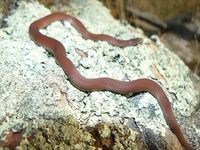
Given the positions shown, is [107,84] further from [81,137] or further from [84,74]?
[81,137]

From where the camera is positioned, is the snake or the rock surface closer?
the rock surface

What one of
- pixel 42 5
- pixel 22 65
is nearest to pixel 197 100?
pixel 22 65

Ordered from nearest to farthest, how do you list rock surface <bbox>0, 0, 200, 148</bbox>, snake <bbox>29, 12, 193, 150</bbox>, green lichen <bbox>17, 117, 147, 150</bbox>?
green lichen <bbox>17, 117, 147, 150</bbox>
rock surface <bbox>0, 0, 200, 148</bbox>
snake <bbox>29, 12, 193, 150</bbox>

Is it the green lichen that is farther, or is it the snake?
the snake

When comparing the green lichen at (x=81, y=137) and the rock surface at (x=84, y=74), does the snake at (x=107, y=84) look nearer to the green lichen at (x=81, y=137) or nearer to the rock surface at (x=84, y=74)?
the rock surface at (x=84, y=74)

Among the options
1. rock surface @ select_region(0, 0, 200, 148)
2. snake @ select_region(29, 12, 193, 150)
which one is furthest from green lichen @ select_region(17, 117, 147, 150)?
snake @ select_region(29, 12, 193, 150)

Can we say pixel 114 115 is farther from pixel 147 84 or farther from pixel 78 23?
pixel 78 23

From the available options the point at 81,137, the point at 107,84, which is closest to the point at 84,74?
the point at 107,84

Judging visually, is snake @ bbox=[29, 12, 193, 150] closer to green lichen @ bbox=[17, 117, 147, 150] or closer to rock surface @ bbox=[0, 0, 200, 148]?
rock surface @ bbox=[0, 0, 200, 148]

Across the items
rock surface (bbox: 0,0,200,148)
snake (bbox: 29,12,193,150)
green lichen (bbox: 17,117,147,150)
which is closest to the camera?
green lichen (bbox: 17,117,147,150)
